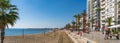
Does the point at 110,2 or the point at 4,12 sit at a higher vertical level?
the point at 110,2

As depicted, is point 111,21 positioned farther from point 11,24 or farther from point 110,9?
point 11,24

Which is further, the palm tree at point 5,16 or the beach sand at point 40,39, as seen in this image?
the beach sand at point 40,39

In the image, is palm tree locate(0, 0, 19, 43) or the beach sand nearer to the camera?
palm tree locate(0, 0, 19, 43)

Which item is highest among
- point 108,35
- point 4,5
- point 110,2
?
point 110,2

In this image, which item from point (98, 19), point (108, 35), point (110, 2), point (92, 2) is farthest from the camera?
point (92, 2)

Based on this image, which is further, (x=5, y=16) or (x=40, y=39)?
(x=40, y=39)

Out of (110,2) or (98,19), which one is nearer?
(110,2)

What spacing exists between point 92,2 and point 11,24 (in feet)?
453

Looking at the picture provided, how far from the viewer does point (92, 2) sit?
165 metres

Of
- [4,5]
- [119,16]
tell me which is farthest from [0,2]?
[119,16]

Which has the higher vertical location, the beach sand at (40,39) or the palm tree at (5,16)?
the palm tree at (5,16)

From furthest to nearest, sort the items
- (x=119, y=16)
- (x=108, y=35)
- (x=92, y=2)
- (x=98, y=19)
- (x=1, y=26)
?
(x=92, y=2) → (x=98, y=19) → (x=119, y=16) → (x=108, y=35) → (x=1, y=26)

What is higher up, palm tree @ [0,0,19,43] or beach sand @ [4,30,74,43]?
palm tree @ [0,0,19,43]

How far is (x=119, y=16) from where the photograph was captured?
99750 mm
